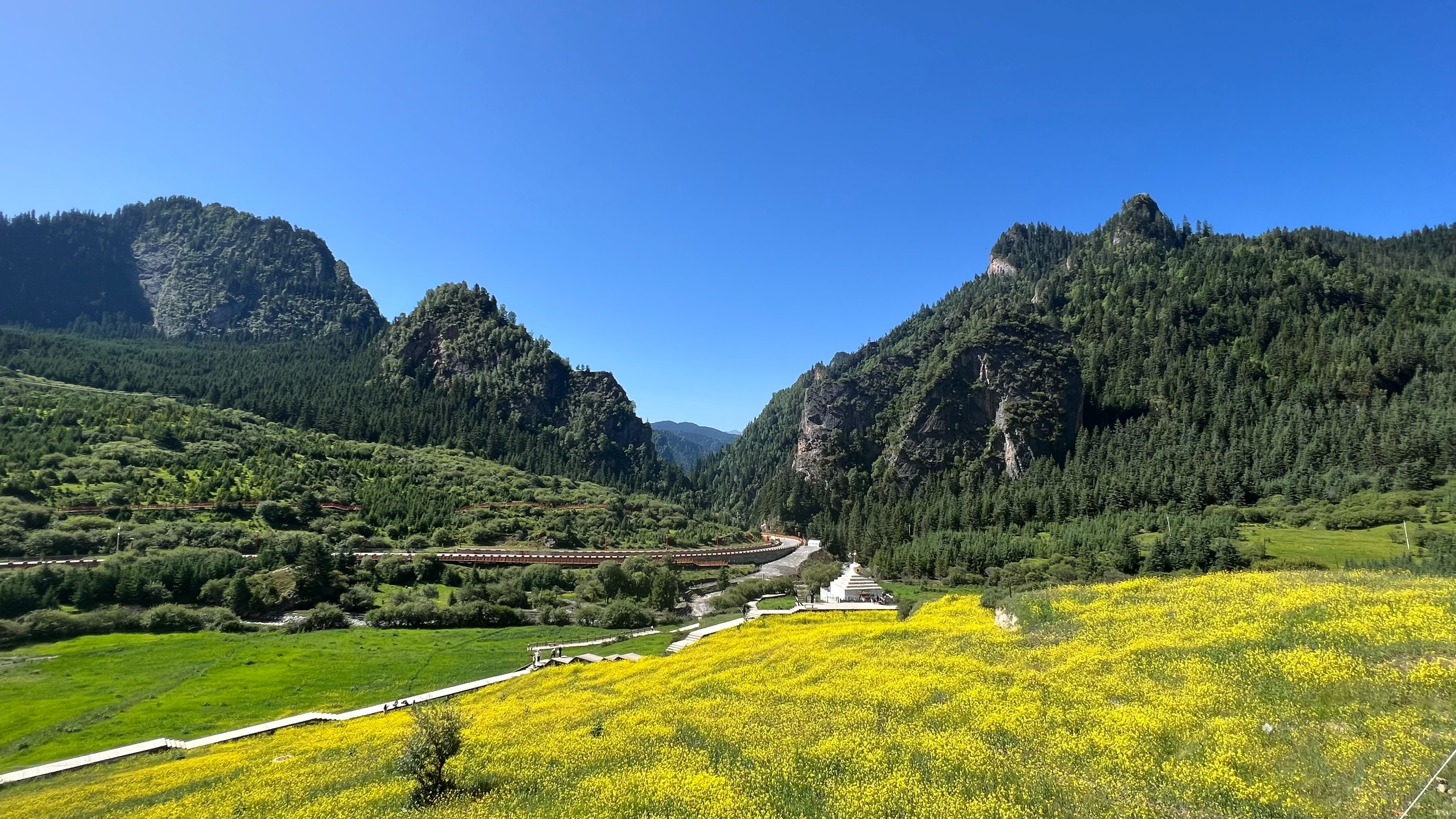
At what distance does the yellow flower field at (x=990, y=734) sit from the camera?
45.8ft

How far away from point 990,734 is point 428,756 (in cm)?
1707

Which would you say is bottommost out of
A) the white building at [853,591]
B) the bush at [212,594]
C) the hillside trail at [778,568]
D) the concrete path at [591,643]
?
the hillside trail at [778,568]

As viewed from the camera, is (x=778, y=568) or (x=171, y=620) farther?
(x=778, y=568)

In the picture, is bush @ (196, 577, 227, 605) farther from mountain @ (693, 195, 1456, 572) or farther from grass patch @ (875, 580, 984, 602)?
mountain @ (693, 195, 1456, 572)

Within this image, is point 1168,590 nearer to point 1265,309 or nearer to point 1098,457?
point 1098,457

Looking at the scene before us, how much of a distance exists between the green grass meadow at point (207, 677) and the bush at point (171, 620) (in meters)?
1.88

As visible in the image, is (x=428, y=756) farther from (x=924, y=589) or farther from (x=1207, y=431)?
(x=1207, y=431)

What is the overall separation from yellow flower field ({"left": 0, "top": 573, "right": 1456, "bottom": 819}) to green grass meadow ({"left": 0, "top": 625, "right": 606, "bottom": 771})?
352 inches

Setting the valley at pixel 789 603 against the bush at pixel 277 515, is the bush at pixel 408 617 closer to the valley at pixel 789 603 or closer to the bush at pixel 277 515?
the valley at pixel 789 603

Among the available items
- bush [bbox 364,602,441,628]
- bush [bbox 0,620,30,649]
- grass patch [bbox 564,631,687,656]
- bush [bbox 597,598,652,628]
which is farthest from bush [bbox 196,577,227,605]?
grass patch [bbox 564,631,687,656]

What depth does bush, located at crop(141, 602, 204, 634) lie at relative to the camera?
63.9 m

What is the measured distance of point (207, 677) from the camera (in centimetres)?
4903

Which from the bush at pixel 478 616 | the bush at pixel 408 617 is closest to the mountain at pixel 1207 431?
the bush at pixel 478 616

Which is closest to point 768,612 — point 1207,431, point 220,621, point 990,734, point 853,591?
point 853,591
